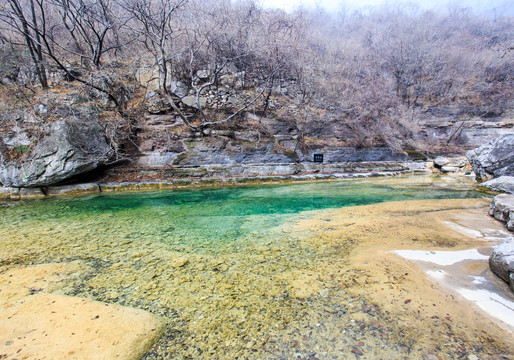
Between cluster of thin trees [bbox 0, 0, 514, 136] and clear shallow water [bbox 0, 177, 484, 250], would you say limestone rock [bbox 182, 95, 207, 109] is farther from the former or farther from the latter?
clear shallow water [bbox 0, 177, 484, 250]

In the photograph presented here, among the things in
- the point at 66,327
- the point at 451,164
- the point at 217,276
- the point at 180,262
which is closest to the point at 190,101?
the point at 180,262

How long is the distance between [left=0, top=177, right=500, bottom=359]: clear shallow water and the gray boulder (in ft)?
4.20

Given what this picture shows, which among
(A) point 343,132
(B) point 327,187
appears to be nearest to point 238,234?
(B) point 327,187

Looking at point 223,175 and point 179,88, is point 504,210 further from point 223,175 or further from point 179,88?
point 179,88

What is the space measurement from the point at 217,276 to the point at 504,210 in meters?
5.18

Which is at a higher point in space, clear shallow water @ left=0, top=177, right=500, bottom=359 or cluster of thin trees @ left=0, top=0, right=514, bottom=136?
cluster of thin trees @ left=0, top=0, right=514, bottom=136

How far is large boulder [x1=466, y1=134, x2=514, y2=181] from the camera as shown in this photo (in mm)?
8336

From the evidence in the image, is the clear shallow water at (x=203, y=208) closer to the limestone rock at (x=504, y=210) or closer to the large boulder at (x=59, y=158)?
the large boulder at (x=59, y=158)

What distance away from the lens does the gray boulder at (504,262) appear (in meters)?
2.05

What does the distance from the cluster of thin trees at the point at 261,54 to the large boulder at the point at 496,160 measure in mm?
6382

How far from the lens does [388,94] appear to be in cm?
1612

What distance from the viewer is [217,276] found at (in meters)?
2.52

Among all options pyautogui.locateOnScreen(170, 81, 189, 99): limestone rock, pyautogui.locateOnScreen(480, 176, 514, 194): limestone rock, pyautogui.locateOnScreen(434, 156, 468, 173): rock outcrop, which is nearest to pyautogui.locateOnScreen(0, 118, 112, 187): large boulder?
pyautogui.locateOnScreen(170, 81, 189, 99): limestone rock

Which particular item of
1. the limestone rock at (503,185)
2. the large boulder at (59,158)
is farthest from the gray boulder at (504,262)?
the large boulder at (59,158)
